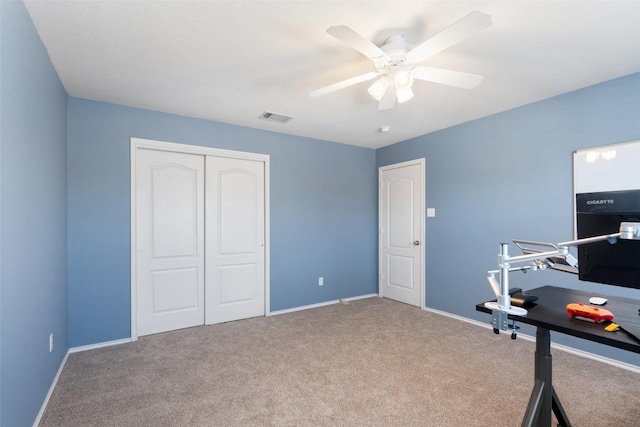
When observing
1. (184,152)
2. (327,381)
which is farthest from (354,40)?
(184,152)

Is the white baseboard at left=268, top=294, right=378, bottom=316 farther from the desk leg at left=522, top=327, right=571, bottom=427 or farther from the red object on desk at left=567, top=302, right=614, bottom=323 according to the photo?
the red object on desk at left=567, top=302, right=614, bottom=323

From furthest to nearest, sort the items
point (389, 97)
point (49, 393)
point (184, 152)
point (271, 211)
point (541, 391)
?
point (271, 211) < point (184, 152) < point (389, 97) < point (49, 393) < point (541, 391)

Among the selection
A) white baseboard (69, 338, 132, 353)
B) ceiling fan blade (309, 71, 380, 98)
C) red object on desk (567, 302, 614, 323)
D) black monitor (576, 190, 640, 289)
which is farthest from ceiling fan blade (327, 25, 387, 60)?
white baseboard (69, 338, 132, 353)

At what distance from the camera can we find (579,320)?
1463mm

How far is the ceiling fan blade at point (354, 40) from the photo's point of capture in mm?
1572

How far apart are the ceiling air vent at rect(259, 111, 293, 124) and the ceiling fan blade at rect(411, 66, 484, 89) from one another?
1.91 m

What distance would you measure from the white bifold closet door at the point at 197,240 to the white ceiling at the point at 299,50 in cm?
73

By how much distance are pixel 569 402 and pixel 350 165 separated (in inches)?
147

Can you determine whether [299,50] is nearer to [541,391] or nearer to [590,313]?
[590,313]

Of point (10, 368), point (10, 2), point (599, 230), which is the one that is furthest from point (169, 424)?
point (599, 230)

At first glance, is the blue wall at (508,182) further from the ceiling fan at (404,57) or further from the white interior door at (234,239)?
the white interior door at (234,239)

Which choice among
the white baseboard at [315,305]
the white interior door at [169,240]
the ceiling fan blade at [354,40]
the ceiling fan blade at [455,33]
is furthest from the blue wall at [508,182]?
the white interior door at [169,240]

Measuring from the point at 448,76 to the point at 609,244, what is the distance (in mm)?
1272

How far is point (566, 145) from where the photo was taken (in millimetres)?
3027
